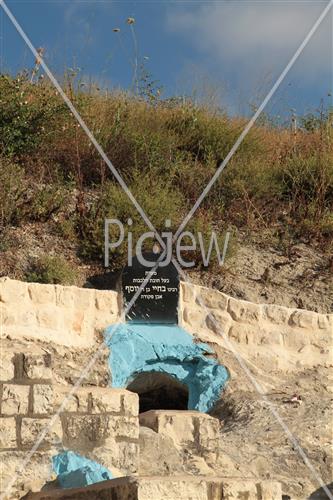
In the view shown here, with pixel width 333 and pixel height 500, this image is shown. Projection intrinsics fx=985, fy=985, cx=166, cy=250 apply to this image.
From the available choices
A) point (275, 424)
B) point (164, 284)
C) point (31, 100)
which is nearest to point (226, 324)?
point (164, 284)

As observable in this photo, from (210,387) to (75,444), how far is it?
8.18ft

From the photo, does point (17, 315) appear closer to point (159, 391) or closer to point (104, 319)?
point (104, 319)

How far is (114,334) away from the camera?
8812mm

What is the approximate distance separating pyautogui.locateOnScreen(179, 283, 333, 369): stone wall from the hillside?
104 centimetres

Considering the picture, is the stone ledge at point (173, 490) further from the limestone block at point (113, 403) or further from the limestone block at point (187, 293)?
the limestone block at point (187, 293)

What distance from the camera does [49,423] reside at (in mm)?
6320

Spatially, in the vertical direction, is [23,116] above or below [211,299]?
above

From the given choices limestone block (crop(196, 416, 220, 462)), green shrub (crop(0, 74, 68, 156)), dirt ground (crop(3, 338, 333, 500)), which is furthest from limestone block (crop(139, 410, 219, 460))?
green shrub (crop(0, 74, 68, 156))

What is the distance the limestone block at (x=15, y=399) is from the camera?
6.17 meters

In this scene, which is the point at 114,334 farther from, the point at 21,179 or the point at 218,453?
the point at 21,179

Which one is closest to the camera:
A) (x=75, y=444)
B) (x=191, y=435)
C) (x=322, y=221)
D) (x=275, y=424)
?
(x=75, y=444)

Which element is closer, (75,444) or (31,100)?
(75,444)

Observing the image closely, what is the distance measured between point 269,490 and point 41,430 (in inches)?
58.9

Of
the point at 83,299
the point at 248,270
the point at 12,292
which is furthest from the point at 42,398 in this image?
the point at 248,270
